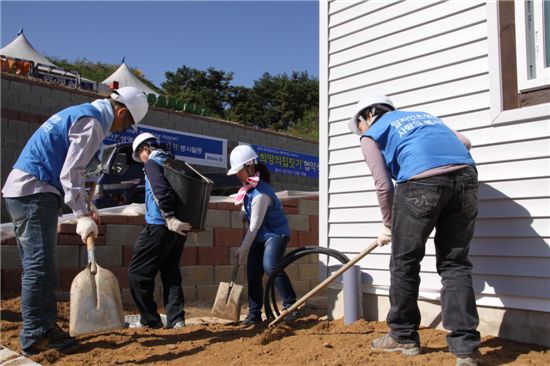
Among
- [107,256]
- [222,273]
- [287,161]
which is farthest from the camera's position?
[287,161]

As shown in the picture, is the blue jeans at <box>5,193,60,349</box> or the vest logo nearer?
the blue jeans at <box>5,193,60,349</box>

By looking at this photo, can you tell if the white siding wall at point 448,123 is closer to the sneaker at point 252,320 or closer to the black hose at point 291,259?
the black hose at point 291,259

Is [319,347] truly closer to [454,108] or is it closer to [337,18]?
[454,108]

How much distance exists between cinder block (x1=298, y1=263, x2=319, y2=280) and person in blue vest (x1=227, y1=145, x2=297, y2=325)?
9.67 feet

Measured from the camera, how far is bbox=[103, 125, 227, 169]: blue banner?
13.8 meters

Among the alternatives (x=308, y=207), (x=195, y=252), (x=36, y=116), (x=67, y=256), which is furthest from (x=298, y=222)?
(x=36, y=116)

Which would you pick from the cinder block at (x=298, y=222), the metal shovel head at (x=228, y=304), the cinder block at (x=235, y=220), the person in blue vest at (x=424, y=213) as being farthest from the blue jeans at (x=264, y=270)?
the cinder block at (x=298, y=222)

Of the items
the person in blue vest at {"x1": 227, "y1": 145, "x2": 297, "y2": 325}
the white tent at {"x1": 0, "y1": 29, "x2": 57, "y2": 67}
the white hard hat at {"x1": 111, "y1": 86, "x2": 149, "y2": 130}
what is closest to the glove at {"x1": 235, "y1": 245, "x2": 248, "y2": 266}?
the person in blue vest at {"x1": 227, "y1": 145, "x2": 297, "y2": 325}

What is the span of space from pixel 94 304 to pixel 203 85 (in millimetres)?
40777

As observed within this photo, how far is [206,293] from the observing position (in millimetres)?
6383

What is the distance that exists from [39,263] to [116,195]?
5.86 m

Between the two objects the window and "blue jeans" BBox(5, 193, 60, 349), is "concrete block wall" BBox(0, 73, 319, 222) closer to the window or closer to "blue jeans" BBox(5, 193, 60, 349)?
"blue jeans" BBox(5, 193, 60, 349)

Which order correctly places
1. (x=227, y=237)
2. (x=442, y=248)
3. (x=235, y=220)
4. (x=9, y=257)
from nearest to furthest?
(x=442, y=248) → (x=9, y=257) → (x=227, y=237) → (x=235, y=220)

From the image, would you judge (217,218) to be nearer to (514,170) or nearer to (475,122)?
(475,122)
